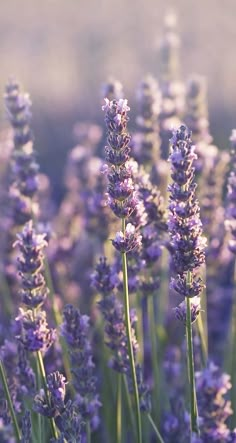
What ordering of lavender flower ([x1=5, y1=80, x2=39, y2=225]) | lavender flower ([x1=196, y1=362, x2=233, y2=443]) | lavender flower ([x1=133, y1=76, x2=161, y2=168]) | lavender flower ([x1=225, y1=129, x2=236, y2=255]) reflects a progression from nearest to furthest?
lavender flower ([x1=196, y1=362, x2=233, y2=443]) < lavender flower ([x1=225, y1=129, x2=236, y2=255]) < lavender flower ([x1=5, y1=80, x2=39, y2=225]) < lavender flower ([x1=133, y1=76, x2=161, y2=168])

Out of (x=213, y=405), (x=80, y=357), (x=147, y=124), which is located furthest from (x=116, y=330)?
(x=147, y=124)

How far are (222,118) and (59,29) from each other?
8018 millimetres

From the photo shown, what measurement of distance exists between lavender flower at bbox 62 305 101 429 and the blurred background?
9.13ft

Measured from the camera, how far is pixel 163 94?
4.52 metres

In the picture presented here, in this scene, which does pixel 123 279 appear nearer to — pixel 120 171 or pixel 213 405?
pixel 120 171

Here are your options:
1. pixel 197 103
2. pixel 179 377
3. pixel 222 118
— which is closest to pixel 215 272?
pixel 179 377

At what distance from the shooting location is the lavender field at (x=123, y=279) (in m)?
2.30

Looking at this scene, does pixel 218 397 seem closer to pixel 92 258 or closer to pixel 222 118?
pixel 92 258

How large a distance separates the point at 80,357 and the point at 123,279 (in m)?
0.43

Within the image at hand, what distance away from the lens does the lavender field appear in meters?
2.30

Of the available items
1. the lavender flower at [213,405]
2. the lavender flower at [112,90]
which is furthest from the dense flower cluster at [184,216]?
the lavender flower at [112,90]

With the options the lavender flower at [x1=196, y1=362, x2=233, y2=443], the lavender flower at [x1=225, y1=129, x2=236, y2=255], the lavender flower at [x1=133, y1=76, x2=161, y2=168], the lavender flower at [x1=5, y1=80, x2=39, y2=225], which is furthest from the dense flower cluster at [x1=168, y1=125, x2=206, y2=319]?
the lavender flower at [x1=133, y1=76, x2=161, y2=168]

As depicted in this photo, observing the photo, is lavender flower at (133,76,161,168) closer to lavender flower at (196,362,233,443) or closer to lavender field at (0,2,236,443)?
lavender field at (0,2,236,443)

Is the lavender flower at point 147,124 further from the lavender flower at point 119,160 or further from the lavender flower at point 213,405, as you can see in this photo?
the lavender flower at point 213,405
